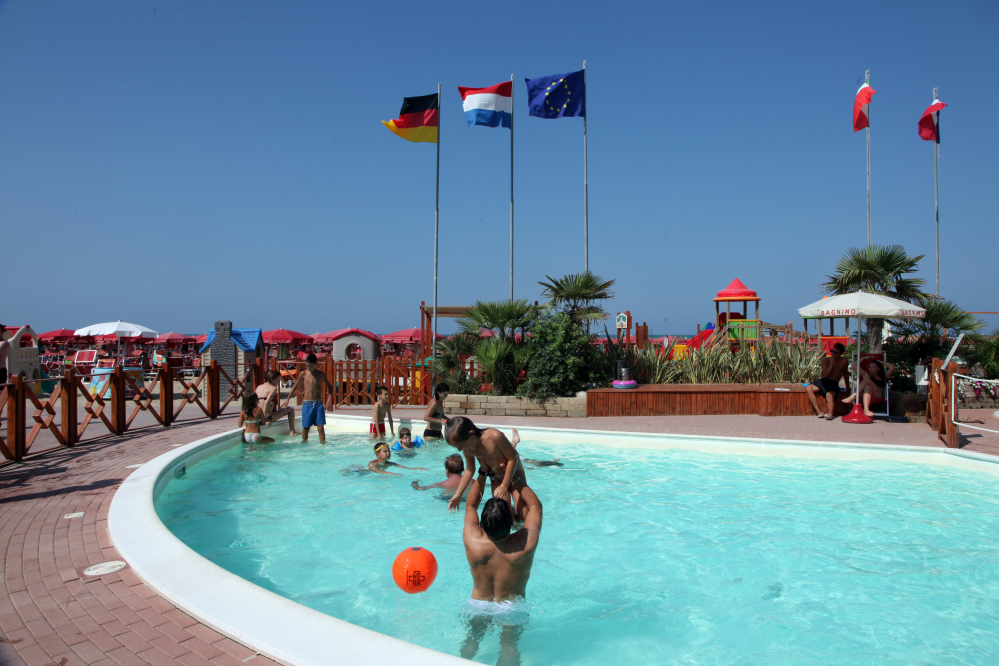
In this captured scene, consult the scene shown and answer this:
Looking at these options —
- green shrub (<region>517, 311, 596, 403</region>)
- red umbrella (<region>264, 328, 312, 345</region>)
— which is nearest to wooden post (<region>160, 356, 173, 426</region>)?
green shrub (<region>517, 311, 596, 403</region>)

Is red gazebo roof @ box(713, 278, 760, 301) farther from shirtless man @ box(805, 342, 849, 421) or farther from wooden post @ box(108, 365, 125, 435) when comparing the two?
wooden post @ box(108, 365, 125, 435)

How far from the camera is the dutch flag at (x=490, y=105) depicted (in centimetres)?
1709

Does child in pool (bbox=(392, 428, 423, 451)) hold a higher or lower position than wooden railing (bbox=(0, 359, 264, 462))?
lower

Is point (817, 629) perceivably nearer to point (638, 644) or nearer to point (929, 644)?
point (929, 644)

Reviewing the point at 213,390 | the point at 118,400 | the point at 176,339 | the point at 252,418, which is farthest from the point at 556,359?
the point at 176,339

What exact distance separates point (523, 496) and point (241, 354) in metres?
19.0

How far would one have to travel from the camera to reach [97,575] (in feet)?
12.0

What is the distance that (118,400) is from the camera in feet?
31.4

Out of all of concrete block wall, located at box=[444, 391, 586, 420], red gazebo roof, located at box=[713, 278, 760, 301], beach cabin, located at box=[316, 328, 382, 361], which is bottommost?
concrete block wall, located at box=[444, 391, 586, 420]

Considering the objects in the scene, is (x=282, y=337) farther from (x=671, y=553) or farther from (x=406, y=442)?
(x=671, y=553)

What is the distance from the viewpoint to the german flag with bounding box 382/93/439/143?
16.8 metres

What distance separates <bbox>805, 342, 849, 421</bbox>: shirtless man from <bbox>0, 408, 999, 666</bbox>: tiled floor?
318 cm

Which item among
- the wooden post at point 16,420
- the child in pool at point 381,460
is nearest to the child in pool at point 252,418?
the child in pool at point 381,460

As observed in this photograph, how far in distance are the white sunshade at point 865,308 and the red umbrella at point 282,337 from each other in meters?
22.8
